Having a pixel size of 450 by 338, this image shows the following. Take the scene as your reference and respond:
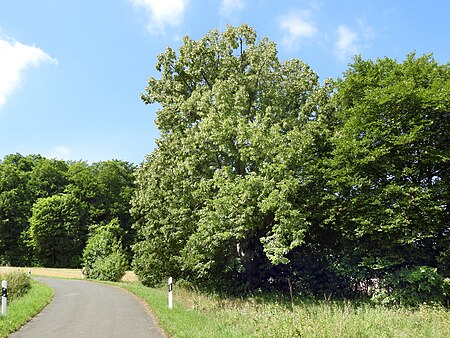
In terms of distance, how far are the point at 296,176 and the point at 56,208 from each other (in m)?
A: 48.8

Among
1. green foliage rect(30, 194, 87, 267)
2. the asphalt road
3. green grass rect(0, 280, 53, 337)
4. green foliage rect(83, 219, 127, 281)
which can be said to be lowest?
the asphalt road

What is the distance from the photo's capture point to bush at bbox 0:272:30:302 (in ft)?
56.7

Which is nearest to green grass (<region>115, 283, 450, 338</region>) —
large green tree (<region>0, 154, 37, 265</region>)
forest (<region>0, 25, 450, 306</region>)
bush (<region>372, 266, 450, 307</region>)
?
bush (<region>372, 266, 450, 307</region>)

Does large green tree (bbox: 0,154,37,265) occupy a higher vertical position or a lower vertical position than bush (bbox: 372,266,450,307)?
higher

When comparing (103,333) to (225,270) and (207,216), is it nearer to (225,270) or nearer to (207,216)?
(207,216)

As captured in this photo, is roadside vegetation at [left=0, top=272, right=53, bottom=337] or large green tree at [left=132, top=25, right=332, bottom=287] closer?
roadside vegetation at [left=0, top=272, right=53, bottom=337]

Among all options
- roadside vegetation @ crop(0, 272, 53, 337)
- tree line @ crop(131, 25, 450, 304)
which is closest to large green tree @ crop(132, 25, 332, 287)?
tree line @ crop(131, 25, 450, 304)

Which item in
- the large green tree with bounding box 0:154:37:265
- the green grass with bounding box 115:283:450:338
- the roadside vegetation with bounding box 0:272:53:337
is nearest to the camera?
the green grass with bounding box 115:283:450:338

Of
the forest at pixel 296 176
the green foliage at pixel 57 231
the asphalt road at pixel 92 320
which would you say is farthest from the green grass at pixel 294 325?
the green foliage at pixel 57 231

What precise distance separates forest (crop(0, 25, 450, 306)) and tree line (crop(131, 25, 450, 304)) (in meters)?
0.07

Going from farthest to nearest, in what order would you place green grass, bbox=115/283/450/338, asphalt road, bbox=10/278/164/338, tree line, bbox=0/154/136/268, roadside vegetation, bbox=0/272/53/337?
tree line, bbox=0/154/136/268 → roadside vegetation, bbox=0/272/53/337 → asphalt road, bbox=10/278/164/338 → green grass, bbox=115/283/450/338

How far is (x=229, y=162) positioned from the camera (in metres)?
21.8

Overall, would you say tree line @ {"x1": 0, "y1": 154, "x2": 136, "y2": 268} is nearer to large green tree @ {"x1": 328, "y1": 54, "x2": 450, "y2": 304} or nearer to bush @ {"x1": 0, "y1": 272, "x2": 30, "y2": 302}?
bush @ {"x1": 0, "y1": 272, "x2": 30, "y2": 302}

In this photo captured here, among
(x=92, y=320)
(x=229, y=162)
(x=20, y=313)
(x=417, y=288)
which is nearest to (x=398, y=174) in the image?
(x=417, y=288)
